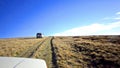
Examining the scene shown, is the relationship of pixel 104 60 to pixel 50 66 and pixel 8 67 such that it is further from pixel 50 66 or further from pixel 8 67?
pixel 8 67

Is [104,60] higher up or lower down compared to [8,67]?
lower down

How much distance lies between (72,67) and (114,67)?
3.74 m

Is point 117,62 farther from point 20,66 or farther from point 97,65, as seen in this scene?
point 20,66

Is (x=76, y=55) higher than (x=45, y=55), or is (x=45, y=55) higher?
(x=45, y=55)

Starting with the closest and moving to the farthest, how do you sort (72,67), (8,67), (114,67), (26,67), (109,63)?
(8,67) → (26,67) → (72,67) → (114,67) → (109,63)

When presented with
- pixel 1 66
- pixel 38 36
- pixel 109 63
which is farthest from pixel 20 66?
Result: pixel 38 36

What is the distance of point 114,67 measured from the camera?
14578 mm

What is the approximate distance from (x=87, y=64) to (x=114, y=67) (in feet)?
7.41

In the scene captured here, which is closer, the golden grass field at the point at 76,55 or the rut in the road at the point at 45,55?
the rut in the road at the point at 45,55

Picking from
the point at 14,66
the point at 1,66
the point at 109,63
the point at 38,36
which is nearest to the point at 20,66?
the point at 14,66

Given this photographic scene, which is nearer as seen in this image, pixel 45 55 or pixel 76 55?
pixel 45 55

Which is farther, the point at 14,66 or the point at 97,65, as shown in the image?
the point at 97,65

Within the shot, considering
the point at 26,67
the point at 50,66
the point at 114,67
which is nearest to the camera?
the point at 26,67

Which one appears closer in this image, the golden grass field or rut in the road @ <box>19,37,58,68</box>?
rut in the road @ <box>19,37,58,68</box>
